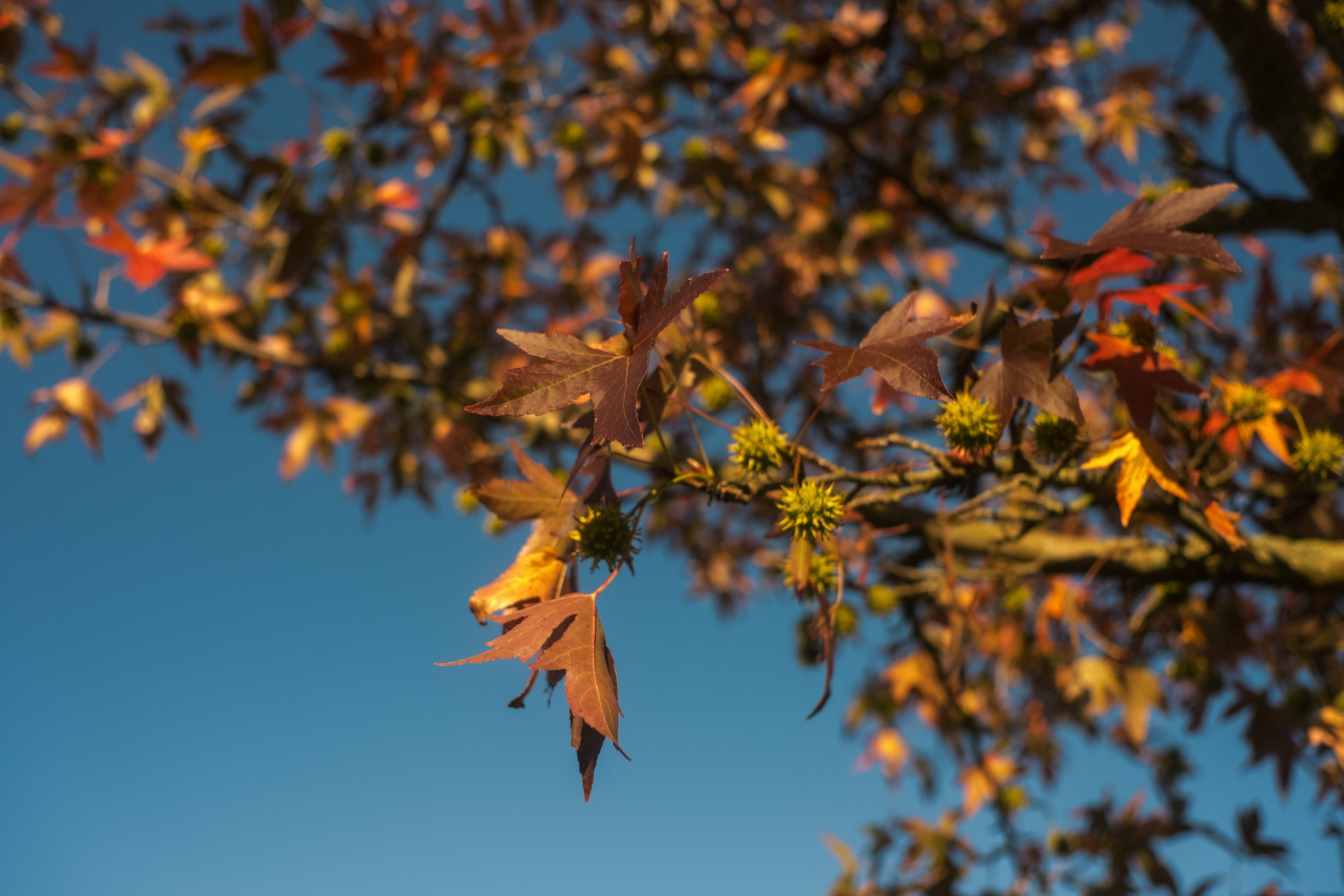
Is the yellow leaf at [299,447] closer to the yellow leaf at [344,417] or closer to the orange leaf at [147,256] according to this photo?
the yellow leaf at [344,417]

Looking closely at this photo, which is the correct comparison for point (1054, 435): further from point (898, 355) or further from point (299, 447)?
point (299, 447)

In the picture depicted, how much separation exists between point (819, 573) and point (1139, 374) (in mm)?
498

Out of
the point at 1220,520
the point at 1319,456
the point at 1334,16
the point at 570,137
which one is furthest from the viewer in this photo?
the point at 570,137

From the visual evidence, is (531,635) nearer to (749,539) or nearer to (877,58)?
(877,58)

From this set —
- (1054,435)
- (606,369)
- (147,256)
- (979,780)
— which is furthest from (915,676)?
(147,256)

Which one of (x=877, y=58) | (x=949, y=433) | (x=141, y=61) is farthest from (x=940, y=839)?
(x=141, y=61)

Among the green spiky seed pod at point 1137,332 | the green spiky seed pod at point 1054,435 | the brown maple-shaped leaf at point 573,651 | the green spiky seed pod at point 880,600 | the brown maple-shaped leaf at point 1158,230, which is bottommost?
the brown maple-shaped leaf at point 573,651

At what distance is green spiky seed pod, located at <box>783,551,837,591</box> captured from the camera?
1021 mm

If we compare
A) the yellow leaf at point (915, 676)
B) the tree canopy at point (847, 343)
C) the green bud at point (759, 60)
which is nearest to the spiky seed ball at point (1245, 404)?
the tree canopy at point (847, 343)

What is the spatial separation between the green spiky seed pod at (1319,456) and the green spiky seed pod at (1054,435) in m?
0.47

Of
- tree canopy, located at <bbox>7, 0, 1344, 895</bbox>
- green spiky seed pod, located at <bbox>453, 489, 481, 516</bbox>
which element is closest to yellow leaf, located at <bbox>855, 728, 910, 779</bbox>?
tree canopy, located at <bbox>7, 0, 1344, 895</bbox>

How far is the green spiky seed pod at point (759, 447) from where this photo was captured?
3.29 ft

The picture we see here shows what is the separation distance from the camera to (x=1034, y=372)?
0.89m

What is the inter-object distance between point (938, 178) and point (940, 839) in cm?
255
